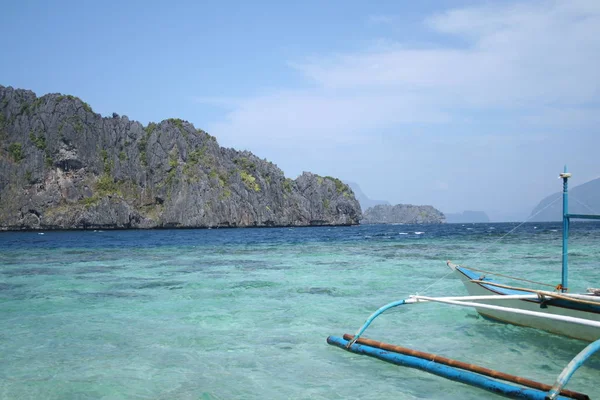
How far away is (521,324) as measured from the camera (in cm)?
1291

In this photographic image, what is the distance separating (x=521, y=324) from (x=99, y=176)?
7328 inches

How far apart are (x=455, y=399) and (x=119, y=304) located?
14.8 metres

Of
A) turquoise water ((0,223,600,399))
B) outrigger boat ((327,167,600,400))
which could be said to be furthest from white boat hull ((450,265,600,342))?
turquoise water ((0,223,600,399))

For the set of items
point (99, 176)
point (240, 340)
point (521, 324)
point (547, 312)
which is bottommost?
point (240, 340)

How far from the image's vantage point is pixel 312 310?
1734 centimetres

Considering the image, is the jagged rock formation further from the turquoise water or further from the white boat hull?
the white boat hull

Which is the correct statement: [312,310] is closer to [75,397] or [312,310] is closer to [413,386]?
[413,386]

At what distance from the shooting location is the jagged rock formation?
532ft

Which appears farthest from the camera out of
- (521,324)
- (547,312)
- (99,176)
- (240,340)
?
(99,176)

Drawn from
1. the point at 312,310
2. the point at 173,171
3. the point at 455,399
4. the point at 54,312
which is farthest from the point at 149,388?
the point at 173,171

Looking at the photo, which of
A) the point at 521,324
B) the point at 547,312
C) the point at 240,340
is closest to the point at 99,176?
the point at 240,340

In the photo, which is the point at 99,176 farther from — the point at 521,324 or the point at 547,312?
the point at 547,312

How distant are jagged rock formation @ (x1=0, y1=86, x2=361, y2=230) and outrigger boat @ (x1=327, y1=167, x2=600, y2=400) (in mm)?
167788

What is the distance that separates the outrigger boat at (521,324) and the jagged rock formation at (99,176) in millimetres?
167788
